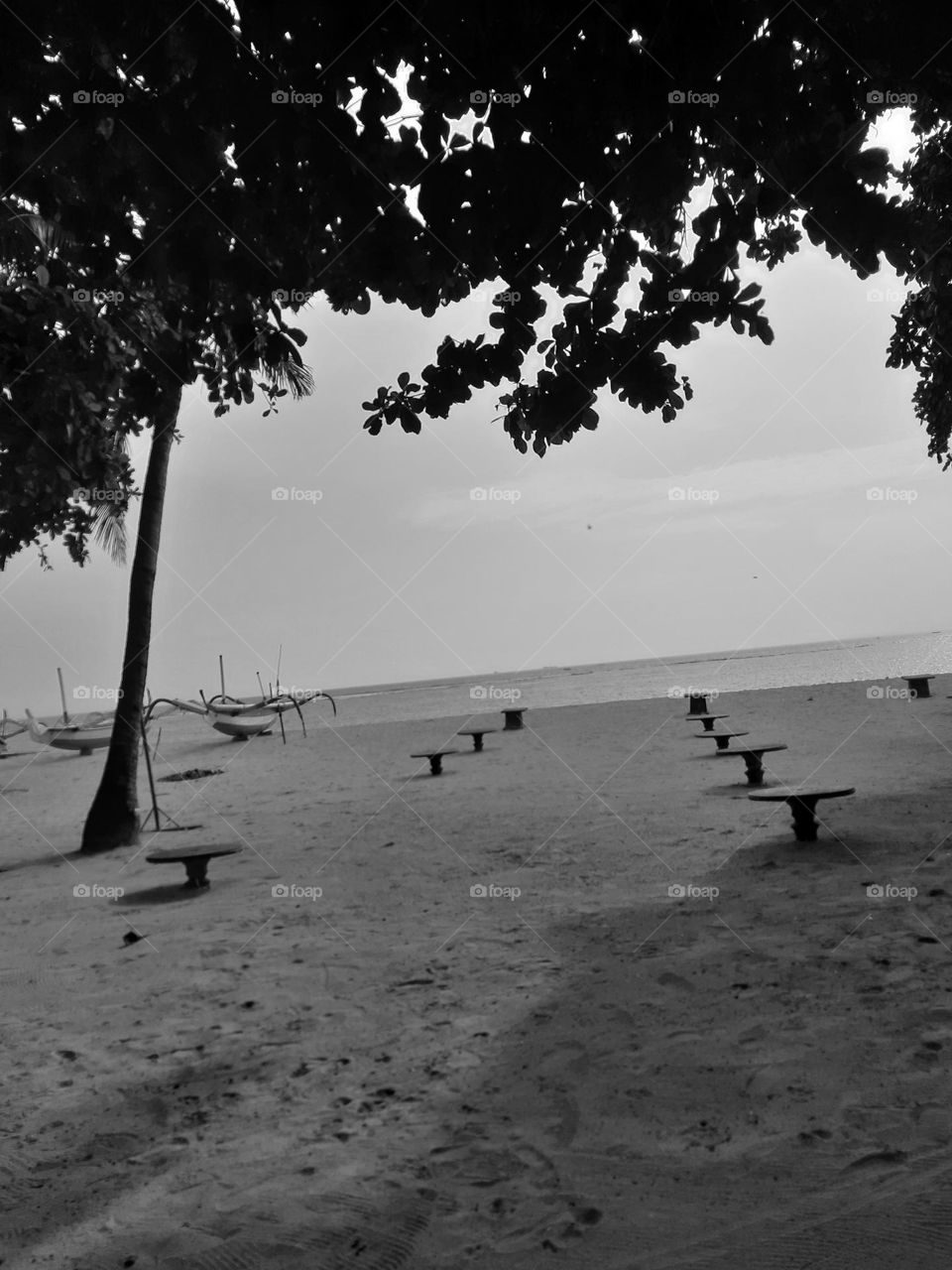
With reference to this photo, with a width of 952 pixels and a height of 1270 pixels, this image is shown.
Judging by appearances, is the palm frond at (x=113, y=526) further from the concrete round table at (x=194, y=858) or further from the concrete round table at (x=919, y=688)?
the concrete round table at (x=919, y=688)

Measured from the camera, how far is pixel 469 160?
2.85 m

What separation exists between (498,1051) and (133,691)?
19.6ft

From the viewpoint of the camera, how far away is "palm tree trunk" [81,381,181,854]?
8.42 meters

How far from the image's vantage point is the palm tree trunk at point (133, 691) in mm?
8422

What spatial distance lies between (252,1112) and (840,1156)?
1.83 metres

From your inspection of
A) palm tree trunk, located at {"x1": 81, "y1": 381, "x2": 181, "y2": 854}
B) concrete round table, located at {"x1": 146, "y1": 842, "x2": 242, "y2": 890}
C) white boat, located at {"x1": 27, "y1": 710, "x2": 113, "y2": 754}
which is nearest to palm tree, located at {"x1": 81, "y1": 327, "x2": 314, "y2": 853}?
palm tree trunk, located at {"x1": 81, "y1": 381, "x2": 181, "y2": 854}

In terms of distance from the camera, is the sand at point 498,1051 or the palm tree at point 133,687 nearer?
the sand at point 498,1051

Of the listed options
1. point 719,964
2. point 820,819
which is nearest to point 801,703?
point 820,819

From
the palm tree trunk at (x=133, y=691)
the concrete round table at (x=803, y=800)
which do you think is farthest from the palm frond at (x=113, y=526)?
the concrete round table at (x=803, y=800)

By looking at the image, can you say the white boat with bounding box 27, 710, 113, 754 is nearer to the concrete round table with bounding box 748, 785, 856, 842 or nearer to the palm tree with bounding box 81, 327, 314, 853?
the palm tree with bounding box 81, 327, 314, 853

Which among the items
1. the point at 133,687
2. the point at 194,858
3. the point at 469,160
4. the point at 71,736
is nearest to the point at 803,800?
the point at 194,858

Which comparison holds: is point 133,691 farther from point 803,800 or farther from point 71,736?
point 71,736

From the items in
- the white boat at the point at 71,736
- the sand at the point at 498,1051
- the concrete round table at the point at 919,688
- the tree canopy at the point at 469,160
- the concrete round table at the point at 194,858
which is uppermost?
the tree canopy at the point at 469,160

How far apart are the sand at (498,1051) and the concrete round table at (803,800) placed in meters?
0.24
